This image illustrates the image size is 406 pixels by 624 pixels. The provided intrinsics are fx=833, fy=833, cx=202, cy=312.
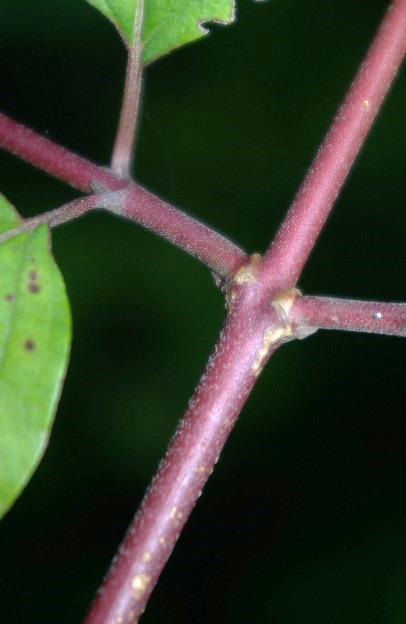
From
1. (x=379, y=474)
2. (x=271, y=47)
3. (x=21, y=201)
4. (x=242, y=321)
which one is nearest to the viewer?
(x=242, y=321)

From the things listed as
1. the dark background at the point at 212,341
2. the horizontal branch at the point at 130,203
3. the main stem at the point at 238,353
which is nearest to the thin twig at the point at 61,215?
the horizontal branch at the point at 130,203

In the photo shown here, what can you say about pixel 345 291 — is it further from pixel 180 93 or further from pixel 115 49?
pixel 115 49

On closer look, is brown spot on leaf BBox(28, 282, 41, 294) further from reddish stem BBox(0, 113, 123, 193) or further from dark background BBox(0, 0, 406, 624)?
dark background BBox(0, 0, 406, 624)

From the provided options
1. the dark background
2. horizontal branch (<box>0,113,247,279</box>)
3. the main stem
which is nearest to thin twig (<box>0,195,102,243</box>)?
horizontal branch (<box>0,113,247,279</box>)

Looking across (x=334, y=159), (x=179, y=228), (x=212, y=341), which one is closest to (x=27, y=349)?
(x=179, y=228)

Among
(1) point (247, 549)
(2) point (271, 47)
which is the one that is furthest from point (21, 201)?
(1) point (247, 549)
